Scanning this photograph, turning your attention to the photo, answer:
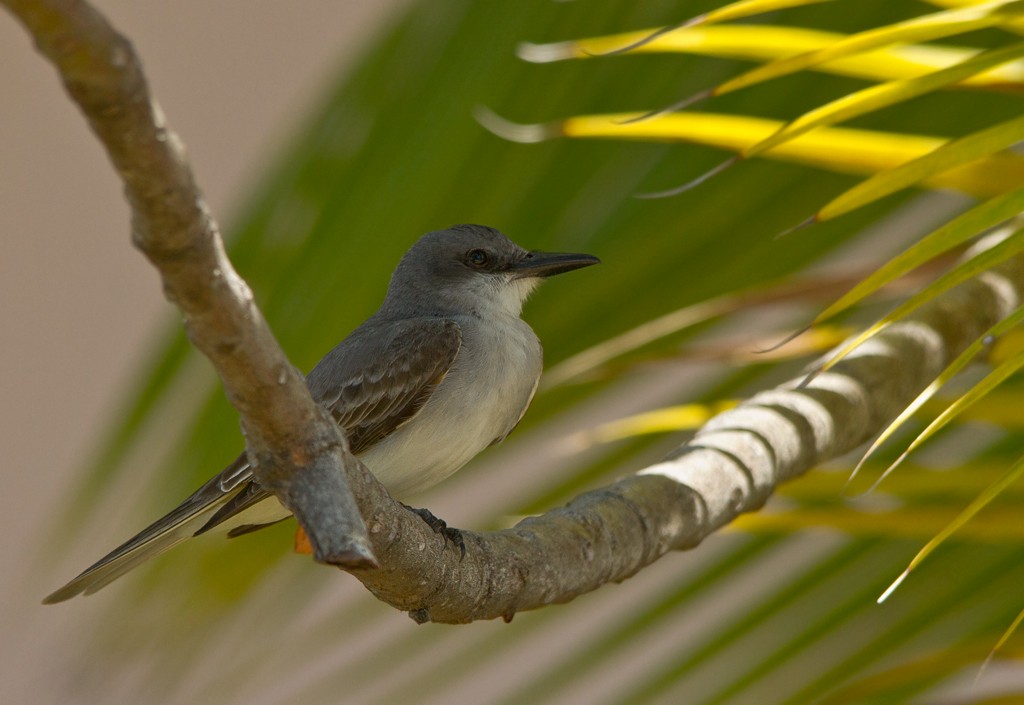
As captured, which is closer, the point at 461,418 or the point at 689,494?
the point at 689,494

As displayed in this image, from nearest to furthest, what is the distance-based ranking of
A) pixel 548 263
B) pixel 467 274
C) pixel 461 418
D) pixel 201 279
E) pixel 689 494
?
1. pixel 201 279
2. pixel 689 494
3. pixel 461 418
4. pixel 548 263
5. pixel 467 274

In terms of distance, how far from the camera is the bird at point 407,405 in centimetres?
272

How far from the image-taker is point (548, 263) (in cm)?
322

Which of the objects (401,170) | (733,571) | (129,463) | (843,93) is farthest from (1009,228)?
(129,463)

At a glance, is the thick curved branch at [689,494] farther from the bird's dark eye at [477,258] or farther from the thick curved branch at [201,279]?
the bird's dark eye at [477,258]

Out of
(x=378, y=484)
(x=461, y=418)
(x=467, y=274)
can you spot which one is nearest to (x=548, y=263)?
(x=467, y=274)

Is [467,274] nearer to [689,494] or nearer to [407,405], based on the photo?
[407,405]

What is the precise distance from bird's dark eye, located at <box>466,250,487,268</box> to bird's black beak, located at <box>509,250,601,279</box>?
4.6 inches

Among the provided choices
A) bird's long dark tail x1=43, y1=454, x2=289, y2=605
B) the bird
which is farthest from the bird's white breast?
bird's long dark tail x1=43, y1=454, x2=289, y2=605

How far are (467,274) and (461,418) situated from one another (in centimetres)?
74

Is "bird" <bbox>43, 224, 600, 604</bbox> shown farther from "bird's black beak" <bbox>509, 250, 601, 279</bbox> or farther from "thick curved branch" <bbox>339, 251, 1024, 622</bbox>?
"thick curved branch" <bbox>339, 251, 1024, 622</bbox>

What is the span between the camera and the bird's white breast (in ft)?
9.61

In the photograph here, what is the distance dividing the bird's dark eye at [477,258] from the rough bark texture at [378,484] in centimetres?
131

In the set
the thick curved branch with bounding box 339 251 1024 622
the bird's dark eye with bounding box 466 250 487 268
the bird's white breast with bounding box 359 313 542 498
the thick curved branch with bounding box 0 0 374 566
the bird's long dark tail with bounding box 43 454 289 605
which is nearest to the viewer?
the thick curved branch with bounding box 0 0 374 566
